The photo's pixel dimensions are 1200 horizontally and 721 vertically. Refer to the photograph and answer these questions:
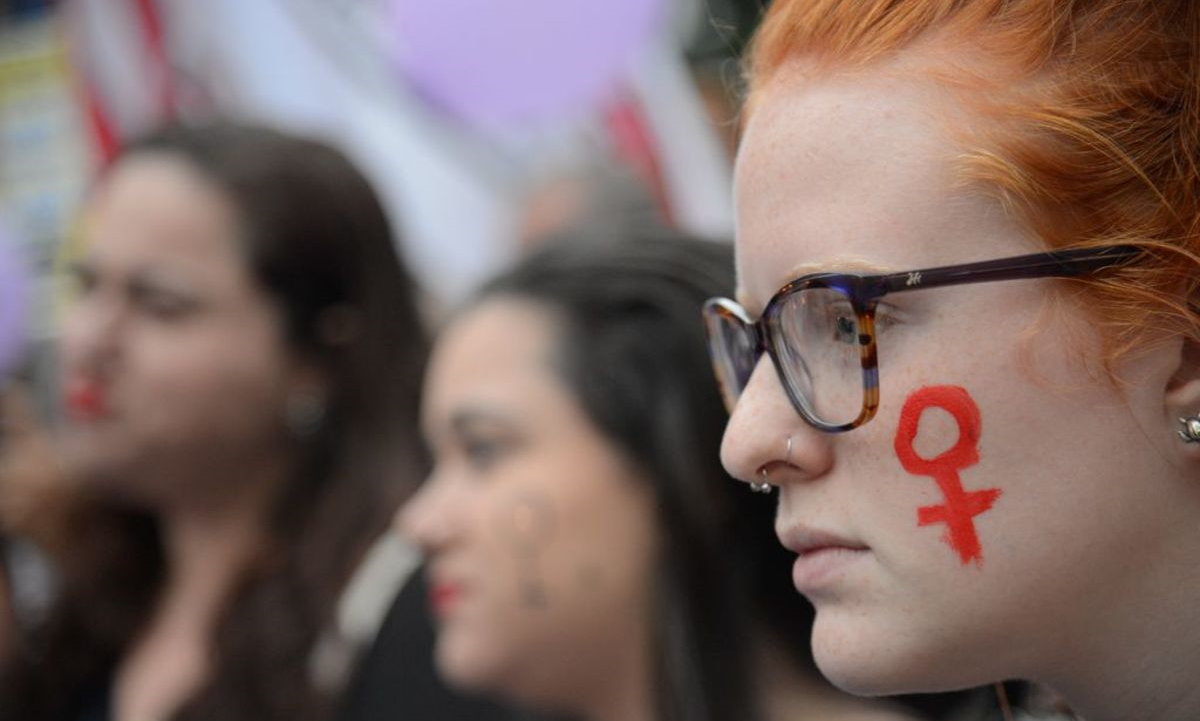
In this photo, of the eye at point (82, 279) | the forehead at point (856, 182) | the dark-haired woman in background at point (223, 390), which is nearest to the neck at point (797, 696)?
the forehead at point (856, 182)

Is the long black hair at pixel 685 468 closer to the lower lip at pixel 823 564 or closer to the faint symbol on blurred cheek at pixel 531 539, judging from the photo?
the faint symbol on blurred cheek at pixel 531 539

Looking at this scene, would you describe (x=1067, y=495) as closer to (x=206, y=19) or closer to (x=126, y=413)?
(x=126, y=413)

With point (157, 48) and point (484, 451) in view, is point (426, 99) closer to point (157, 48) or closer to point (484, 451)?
point (484, 451)

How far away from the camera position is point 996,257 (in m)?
1.26

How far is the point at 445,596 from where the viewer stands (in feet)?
8.09

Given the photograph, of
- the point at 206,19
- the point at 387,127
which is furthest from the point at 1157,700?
the point at 206,19

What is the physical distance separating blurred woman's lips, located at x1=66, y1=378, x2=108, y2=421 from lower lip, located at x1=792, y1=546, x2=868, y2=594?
7.11 feet

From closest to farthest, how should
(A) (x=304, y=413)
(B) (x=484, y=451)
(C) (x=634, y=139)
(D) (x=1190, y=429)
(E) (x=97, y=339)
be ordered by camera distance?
1. (D) (x=1190, y=429)
2. (B) (x=484, y=451)
3. (E) (x=97, y=339)
4. (A) (x=304, y=413)
5. (C) (x=634, y=139)

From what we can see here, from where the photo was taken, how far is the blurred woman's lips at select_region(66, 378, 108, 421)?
320cm

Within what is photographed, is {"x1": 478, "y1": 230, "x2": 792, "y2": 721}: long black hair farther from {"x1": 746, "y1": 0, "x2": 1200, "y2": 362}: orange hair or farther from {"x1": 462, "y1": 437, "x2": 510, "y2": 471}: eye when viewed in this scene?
{"x1": 746, "y1": 0, "x2": 1200, "y2": 362}: orange hair

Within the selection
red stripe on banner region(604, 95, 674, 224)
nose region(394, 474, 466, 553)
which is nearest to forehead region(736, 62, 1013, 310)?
nose region(394, 474, 466, 553)

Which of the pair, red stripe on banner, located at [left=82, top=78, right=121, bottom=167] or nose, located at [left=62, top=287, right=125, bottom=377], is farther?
red stripe on banner, located at [left=82, top=78, right=121, bottom=167]

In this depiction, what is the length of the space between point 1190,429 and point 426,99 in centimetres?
326

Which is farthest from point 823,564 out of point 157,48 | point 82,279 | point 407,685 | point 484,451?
point 157,48
